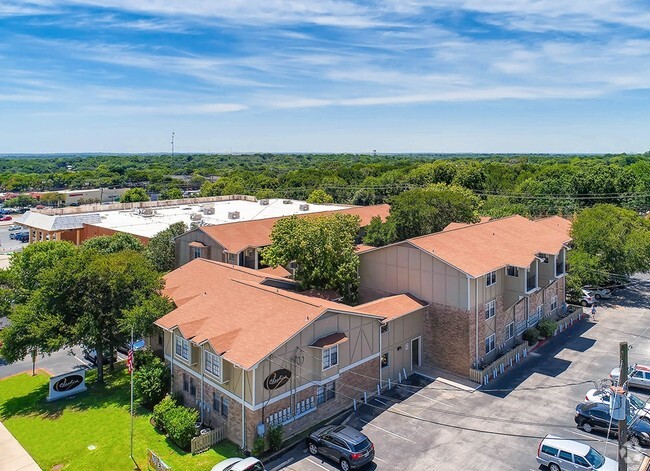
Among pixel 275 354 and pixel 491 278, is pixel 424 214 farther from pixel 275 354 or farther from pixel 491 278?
pixel 275 354

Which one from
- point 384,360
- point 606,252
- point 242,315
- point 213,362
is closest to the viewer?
point 213,362

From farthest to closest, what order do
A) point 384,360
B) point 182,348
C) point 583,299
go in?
point 583,299 → point 384,360 → point 182,348

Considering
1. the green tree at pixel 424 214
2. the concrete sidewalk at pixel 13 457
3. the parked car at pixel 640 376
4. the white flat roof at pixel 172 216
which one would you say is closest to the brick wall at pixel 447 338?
the parked car at pixel 640 376

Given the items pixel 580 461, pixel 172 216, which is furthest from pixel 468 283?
pixel 172 216

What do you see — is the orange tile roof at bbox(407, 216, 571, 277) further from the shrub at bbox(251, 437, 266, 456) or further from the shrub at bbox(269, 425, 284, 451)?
the shrub at bbox(251, 437, 266, 456)

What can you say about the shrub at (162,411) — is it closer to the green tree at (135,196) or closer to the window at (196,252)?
the window at (196,252)

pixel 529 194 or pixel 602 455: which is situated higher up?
pixel 529 194

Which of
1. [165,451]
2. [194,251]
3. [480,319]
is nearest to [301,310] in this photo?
[165,451]

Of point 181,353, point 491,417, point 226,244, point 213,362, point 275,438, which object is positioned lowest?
point 491,417

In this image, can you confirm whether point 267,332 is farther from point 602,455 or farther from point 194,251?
point 194,251
